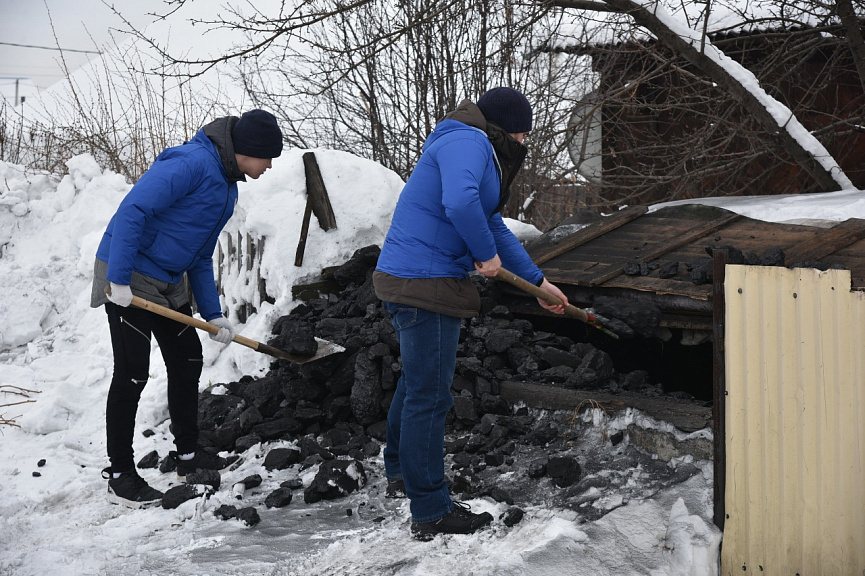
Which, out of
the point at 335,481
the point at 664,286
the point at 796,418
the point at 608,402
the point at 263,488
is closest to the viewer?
the point at 796,418

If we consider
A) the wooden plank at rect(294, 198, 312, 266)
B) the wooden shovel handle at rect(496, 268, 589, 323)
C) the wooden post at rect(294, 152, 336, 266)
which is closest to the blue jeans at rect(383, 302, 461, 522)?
the wooden shovel handle at rect(496, 268, 589, 323)

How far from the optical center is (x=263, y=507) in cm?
380

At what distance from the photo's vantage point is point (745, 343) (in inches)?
109

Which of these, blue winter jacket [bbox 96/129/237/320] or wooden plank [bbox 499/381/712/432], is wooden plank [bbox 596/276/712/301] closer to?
wooden plank [bbox 499/381/712/432]

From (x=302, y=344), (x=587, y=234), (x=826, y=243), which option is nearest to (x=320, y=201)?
(x=302, y=344)

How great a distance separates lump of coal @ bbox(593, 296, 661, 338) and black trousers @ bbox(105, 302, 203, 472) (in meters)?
2.48

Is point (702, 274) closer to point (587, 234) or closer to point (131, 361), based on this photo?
point (587, 234)

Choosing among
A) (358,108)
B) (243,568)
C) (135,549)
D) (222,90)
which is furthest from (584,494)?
(222,90)

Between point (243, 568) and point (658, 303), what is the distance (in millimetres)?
2942

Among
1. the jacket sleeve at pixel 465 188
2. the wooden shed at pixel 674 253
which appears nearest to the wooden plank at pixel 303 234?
the wooden shed at pixel 674 253

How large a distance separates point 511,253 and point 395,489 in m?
1.36

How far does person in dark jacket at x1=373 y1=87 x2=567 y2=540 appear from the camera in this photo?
10.1 ft

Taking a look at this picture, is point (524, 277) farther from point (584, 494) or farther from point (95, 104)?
point (95, 104)

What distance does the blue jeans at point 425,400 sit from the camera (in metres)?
3.12
